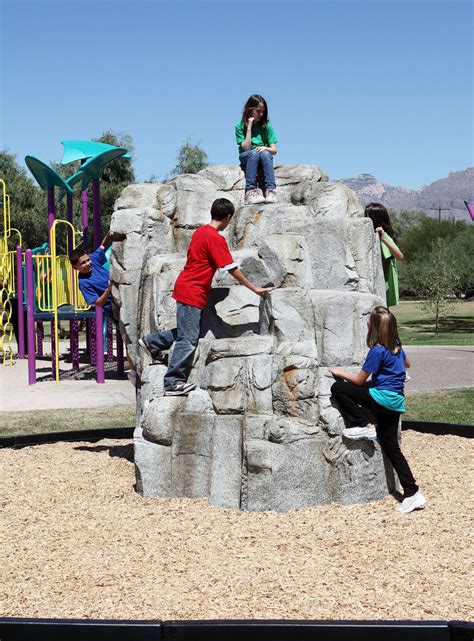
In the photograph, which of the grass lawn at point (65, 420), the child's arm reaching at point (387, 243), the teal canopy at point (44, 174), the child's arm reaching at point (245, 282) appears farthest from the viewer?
the teal canopy at point (44, 174)

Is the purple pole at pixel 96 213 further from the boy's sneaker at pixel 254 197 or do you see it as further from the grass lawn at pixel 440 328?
the grass lawn at pixel 440 328

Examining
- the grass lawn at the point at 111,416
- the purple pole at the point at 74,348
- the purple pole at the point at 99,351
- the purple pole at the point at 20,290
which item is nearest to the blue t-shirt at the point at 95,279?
the grass lawn at the point at 111,416

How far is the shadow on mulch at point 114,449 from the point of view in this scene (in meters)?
7.75

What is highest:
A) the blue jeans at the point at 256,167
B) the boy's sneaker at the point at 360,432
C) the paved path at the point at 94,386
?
the blue jeans at the point at 256,167

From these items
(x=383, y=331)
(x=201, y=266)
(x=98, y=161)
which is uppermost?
(x=98, y=161)

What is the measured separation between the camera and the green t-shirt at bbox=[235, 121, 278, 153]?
300 inches

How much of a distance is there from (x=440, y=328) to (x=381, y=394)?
22496 millimetres

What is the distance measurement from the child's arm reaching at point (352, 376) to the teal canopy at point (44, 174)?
11007 mm

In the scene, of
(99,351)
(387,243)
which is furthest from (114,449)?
(99,351)

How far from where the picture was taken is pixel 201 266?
241 inches

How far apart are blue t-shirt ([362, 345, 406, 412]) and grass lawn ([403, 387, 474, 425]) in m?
3.75

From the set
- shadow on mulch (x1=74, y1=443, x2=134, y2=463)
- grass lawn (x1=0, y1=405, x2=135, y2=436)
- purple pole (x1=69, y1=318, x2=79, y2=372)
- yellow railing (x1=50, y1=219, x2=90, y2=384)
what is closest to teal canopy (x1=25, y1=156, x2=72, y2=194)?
yellow railing (x1=50, y1=219, x2=90, y2=384)

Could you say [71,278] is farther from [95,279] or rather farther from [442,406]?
[442,406]
